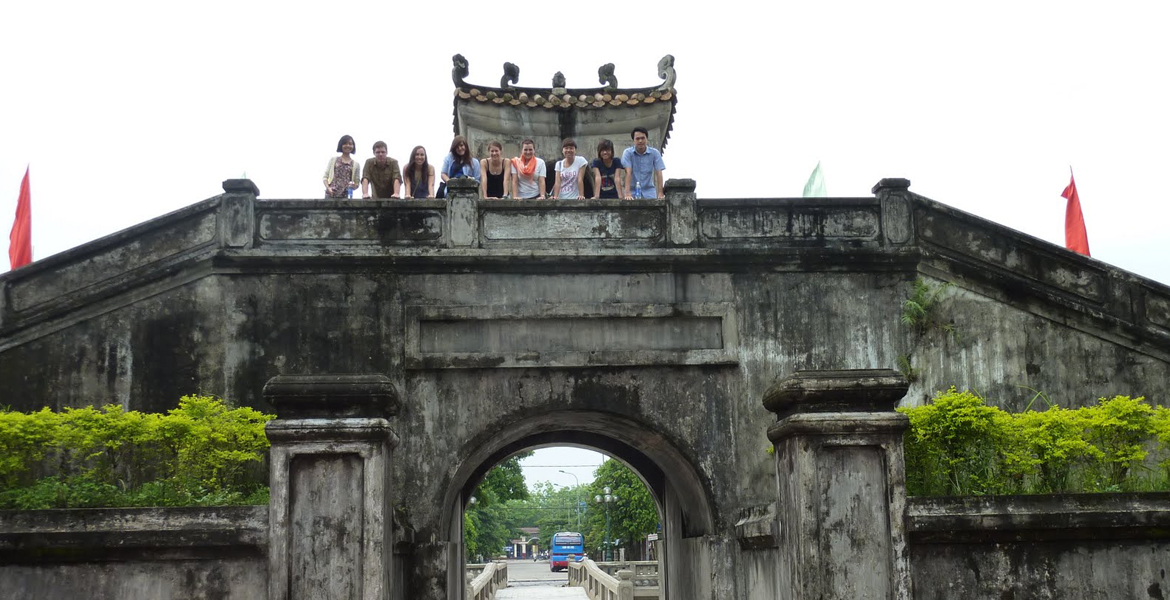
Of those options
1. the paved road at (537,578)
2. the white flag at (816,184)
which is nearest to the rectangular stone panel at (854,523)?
the white flag at (816,184)

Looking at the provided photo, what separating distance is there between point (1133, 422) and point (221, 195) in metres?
9.20

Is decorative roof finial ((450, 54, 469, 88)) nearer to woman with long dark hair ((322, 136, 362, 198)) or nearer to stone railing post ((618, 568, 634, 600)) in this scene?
woman with long dark hair ((322, 136, 362, 198))

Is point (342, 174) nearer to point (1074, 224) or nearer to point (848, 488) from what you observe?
point (848, 488)

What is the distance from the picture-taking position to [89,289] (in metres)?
11.4

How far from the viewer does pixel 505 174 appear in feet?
43.7

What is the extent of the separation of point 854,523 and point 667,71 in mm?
12332

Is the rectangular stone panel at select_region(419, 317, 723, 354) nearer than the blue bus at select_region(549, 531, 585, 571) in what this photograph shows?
Yes

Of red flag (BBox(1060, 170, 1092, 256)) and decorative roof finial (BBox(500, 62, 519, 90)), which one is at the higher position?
decorative roof finial (BBox(500, 62, 519, 90))

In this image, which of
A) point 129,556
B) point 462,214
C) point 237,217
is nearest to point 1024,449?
point 462,214

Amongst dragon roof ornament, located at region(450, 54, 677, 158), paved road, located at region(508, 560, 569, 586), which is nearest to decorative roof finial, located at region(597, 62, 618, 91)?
dragon roof ornament, located at region(450, 54, 677, 158)

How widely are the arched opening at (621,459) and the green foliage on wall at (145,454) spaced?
8.46ft

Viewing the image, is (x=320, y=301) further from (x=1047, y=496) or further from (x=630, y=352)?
(x=1047, y=496)

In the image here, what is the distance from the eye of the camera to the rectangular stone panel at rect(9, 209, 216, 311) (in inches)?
Result: 448

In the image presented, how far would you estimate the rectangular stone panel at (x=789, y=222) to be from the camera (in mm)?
12117
